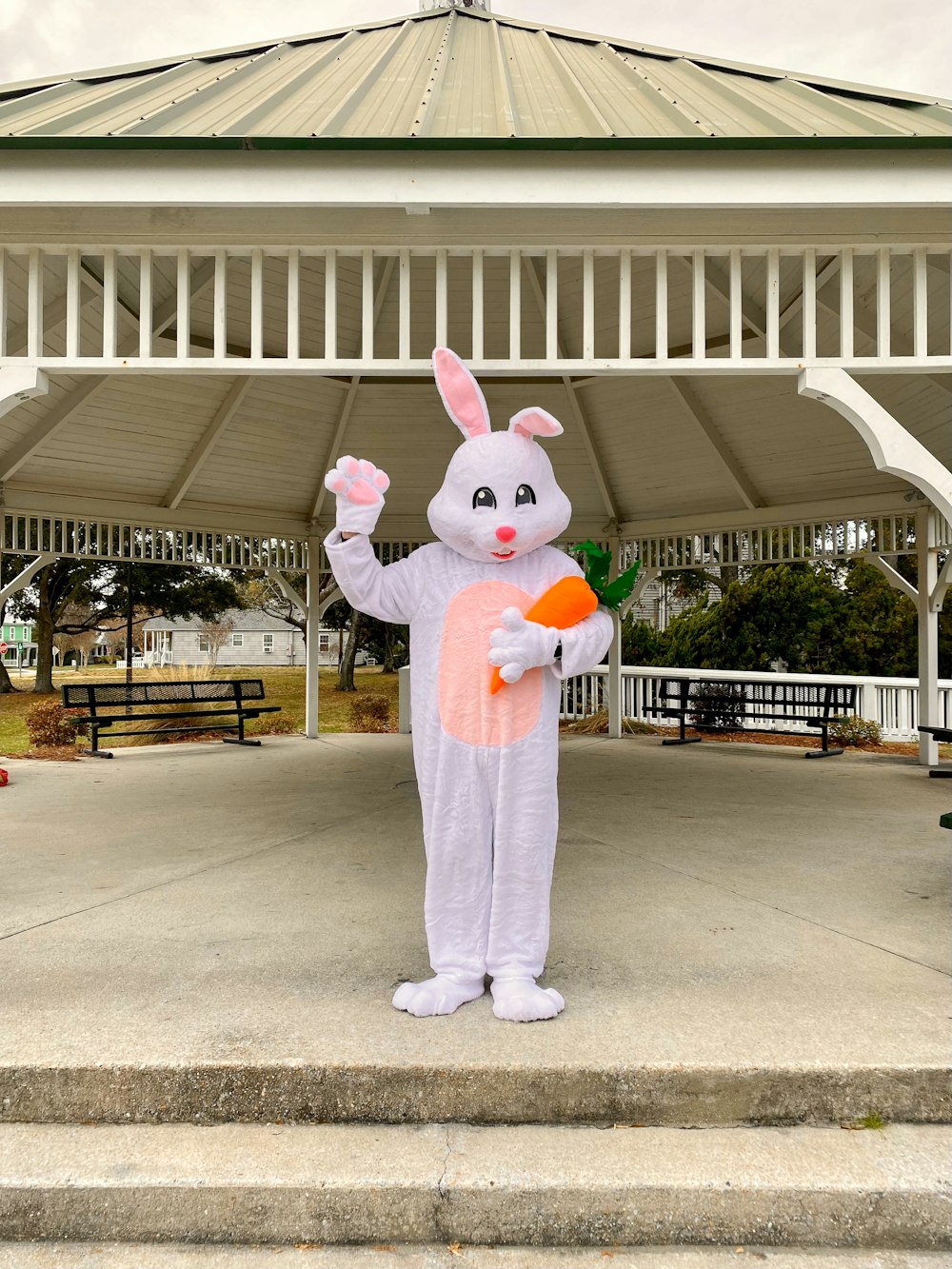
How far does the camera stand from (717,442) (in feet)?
32.1

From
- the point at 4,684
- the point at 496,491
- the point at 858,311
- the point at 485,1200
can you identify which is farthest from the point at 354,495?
the point at 4,684

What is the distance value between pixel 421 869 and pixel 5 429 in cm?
665

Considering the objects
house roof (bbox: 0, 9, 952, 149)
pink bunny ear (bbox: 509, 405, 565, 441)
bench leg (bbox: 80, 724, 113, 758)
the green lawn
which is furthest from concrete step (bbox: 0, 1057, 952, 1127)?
the green lawn

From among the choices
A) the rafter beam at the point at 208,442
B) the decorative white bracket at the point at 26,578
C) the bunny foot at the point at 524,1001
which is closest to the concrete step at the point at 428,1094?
the bunny foot at the point at 524,1001

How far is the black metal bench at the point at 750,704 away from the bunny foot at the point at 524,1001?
8549 millimetres

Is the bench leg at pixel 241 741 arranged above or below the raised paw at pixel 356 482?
below

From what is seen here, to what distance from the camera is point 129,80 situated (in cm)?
517

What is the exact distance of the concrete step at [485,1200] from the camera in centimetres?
238

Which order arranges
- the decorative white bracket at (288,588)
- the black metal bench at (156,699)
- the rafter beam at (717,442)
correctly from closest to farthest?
the rafter beam at (717,442)
the black metal bench at (156,699)
the decorative white bracket at (288,588)

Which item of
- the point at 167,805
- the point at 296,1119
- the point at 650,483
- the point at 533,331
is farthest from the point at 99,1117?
the point at 650,483

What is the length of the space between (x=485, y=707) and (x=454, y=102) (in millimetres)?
3426

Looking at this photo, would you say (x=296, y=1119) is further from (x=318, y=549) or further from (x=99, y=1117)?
(x=318, y=549)

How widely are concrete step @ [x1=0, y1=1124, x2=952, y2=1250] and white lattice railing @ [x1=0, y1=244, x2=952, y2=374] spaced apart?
10.7ft

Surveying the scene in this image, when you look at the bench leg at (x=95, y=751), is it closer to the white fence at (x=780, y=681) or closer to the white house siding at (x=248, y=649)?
the white fence at (x=780, y=681)
